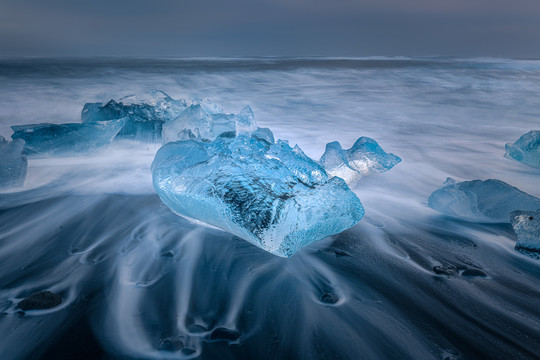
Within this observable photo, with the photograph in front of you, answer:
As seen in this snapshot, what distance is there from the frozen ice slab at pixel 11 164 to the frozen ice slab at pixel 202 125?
88cm

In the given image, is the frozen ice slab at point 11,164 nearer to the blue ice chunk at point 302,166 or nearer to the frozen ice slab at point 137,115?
the frozen ice slab at point 137,115

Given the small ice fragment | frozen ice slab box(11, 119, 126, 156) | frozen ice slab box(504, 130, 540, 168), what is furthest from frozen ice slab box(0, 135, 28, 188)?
frozen ice slab box(504, 130, 540, 168)

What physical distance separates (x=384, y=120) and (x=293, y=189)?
3451mm

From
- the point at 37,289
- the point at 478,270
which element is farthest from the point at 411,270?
the point at 37,289

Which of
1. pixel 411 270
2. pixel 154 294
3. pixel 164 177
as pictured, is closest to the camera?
pixel 154 294

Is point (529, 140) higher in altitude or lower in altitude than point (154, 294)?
higher

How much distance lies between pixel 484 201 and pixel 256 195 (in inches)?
44.7

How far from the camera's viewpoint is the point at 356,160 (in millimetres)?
2141

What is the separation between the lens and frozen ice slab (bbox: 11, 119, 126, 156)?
232 centimetres

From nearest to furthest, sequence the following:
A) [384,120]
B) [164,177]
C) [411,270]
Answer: [411,270] < [164,177] < [384,120]

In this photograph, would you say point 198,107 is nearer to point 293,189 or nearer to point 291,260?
point 293,189

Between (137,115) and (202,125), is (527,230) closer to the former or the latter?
(202,125)

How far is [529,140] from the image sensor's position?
93.5 inches

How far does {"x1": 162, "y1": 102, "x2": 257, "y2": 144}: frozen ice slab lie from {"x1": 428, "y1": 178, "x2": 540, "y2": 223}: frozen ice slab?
4.08ft
